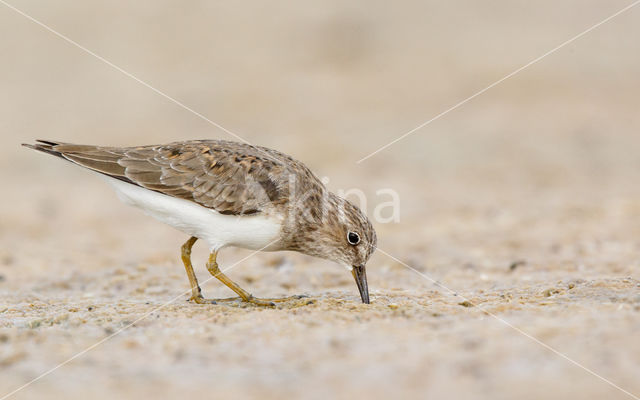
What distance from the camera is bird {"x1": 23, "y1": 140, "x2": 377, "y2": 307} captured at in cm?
702

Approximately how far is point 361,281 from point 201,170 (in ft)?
6.58

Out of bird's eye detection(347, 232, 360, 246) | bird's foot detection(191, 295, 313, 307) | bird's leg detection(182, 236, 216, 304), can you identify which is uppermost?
bird's eye detection(347, 232, 360, 246)

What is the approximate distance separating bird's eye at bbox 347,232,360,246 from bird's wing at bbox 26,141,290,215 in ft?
2.63

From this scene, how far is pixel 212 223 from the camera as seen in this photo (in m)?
7.02

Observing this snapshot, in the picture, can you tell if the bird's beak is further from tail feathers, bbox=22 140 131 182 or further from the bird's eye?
tail feathers, bbox=22 140 131 182

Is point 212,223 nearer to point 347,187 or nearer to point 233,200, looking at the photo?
point 233,200

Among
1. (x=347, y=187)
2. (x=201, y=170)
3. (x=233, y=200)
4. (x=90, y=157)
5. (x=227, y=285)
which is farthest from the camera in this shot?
(x=347, y=187)

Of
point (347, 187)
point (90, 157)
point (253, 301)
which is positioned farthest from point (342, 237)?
point (347, 187)

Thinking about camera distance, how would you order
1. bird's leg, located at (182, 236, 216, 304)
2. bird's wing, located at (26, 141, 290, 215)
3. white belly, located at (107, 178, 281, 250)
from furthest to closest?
bird's leg, located at (182, 236, 216, 304) < bird's wing, located at (26, 141, 290, 215) < white belly, located at (107, 178, 281, 250)

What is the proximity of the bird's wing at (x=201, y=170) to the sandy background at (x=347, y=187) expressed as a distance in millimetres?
1112

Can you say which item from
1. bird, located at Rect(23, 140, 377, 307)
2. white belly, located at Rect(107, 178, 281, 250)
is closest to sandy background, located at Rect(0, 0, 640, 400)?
bird, located at Rect(23, 140, 377, 307)

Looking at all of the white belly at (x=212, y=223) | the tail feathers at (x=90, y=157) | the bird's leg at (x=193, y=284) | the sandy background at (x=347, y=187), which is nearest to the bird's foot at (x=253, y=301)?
the bird's leg at (x=193, y=284)

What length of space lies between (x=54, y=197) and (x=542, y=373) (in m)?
12.6

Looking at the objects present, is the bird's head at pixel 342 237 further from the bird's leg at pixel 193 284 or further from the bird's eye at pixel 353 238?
the bird's leg at pixel 193 284
